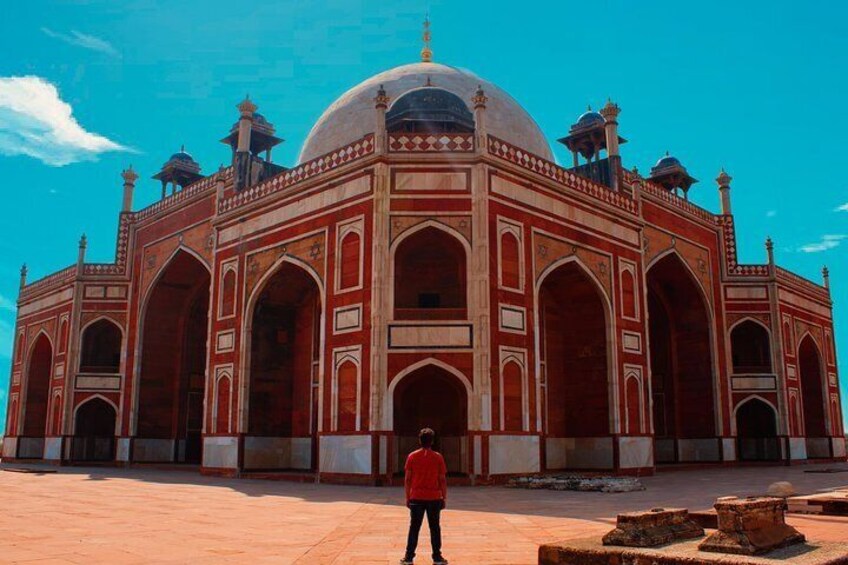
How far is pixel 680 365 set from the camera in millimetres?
26438

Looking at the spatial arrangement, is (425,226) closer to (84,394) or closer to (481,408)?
(481,408)

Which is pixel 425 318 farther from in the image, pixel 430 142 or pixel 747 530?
pixel 747 530

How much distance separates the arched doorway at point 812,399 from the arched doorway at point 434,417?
58.4ft

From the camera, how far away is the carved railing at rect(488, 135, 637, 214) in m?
17.5

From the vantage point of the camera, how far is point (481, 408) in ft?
51.1

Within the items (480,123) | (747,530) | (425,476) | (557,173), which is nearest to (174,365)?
(480,123)

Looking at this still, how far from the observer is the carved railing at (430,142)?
17.1 meters

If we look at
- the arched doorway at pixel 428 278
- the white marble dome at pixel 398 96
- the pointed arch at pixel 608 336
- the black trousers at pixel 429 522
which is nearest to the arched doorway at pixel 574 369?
the pointed arch at pixel 608 336

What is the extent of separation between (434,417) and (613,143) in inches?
402

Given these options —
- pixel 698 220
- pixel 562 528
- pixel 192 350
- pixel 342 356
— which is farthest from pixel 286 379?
pixel 698 220

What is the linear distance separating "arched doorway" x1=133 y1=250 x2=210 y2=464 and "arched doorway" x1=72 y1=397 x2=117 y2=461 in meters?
2.09

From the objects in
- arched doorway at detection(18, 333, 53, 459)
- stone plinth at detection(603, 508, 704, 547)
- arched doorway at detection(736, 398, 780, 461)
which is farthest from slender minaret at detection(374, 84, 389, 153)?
arched doorway at detection(18, 333, 53, 459)

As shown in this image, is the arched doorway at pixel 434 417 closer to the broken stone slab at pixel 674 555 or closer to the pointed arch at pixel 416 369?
the pointed arch at pixel 416 369

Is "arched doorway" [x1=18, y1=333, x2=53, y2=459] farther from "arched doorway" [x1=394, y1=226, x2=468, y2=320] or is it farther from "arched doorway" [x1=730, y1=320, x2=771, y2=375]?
"arched doorway" [x1=730, y1=320, x2=771, y2=375]
